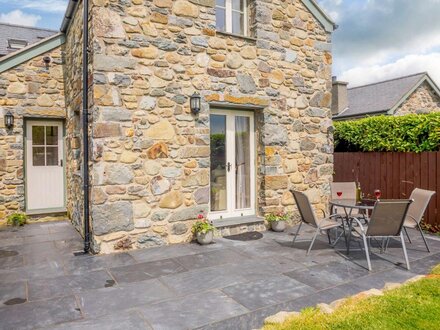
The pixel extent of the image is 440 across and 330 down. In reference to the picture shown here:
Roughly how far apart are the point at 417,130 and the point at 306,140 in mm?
2183

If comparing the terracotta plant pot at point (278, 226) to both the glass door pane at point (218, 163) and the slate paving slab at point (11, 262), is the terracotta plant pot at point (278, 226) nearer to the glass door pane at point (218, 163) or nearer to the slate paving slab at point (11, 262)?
the glass door pane at point (218, 163)

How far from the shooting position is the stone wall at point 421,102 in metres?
14.6

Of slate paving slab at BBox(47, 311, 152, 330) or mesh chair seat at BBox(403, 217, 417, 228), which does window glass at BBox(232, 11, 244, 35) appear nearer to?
mesh chair seat at BBox(403, 217, 417, 228)

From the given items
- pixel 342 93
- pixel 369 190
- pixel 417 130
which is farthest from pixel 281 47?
pixel 342 93

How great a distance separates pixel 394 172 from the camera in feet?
23.0

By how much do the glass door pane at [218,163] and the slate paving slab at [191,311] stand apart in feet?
9.22

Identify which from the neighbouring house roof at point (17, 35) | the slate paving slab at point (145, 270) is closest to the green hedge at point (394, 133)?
the slate paving slab at point (145, 270)

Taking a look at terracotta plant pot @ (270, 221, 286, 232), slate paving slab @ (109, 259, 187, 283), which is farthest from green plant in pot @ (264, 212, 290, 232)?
slate paving slab @ (109, 259, 187, 283)

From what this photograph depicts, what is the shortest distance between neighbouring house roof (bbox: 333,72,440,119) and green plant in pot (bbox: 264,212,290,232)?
999 cm

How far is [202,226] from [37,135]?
462 centimetres

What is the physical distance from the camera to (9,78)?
272 inches

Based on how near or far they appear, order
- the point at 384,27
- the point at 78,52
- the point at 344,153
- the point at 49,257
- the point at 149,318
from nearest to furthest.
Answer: the point at 149,318, the point at 49,257, the point at 78,52, the point at 344,153, the point at 384,27

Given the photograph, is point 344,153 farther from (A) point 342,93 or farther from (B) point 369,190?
(A) point 342,93

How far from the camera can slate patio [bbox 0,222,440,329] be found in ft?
9.80
